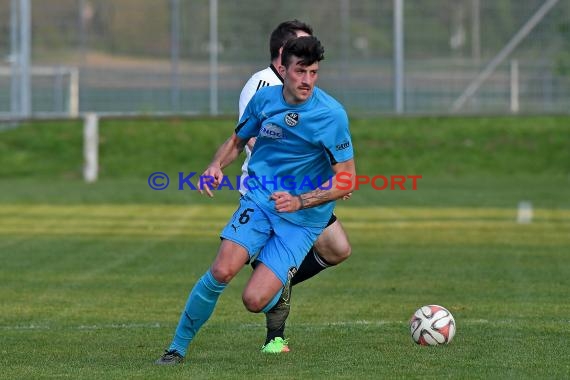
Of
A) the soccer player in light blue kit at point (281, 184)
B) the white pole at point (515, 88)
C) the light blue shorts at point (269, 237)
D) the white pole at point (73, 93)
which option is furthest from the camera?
the white pole at point (73, 93)

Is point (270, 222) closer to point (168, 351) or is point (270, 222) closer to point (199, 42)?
point (168, 351)

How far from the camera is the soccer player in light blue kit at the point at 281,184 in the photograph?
790 cm

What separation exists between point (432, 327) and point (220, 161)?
5.98ft

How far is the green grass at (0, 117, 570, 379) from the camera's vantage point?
27.2 feet

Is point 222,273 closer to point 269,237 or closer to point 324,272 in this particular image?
point 269,237

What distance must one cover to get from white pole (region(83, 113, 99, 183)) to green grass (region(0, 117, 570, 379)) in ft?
1.63

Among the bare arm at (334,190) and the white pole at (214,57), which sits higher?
the white pole at (214,57)

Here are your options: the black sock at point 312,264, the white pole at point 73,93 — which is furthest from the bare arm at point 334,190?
the white pole at point 73,93

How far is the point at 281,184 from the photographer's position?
8164 mm

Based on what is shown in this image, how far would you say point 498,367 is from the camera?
25.4ft

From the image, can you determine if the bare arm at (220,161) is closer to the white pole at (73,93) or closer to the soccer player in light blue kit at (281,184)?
the soccer player in light blue kit at (281,184)

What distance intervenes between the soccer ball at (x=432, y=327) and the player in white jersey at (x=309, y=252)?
0.69 metres

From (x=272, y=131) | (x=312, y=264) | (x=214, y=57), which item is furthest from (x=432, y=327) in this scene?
(x=214, y=57)

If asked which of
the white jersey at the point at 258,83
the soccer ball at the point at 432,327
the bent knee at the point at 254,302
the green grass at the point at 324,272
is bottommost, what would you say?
the green grass at the point at 324,272
